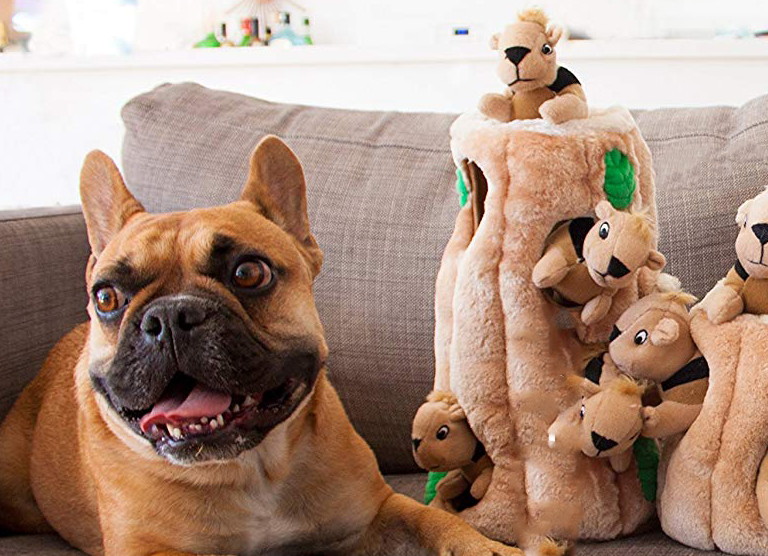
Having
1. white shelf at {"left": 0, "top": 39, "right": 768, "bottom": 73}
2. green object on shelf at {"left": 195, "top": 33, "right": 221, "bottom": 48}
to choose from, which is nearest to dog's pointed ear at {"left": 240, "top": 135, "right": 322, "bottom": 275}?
white shelf at {"left": 0, "top": 39, "right": 768, "bottom": 73}

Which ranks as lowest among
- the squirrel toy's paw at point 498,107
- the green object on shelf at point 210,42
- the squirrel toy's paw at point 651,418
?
the green object on shelf at point 210,42

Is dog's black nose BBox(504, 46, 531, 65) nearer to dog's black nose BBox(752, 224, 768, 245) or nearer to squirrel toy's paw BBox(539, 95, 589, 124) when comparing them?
squirrel toy's paw BBox(539, 95, 589, 124)

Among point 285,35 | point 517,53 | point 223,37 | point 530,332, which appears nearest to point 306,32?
point 285,35

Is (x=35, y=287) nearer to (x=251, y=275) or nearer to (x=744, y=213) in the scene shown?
(x=251, y=275)

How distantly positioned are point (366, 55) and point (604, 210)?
6.26 ft

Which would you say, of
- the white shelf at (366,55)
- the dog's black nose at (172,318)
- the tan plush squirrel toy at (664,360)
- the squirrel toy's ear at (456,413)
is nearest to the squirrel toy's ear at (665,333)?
the tan plush squirrel toy at (664,360)

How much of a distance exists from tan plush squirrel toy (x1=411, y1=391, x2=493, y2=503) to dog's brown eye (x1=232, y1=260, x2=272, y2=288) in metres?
0.25

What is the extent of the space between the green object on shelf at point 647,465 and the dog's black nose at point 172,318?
20.4 inches

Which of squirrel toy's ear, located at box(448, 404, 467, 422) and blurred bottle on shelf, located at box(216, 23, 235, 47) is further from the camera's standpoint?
blurred bottle on shelf, located at box(216, 23, 235, 47)

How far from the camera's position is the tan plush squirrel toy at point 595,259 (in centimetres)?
103

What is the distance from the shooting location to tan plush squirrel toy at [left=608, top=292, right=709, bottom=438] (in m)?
1.06

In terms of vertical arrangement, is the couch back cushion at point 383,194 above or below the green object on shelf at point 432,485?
above

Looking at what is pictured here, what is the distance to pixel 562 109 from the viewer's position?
43.5 inches

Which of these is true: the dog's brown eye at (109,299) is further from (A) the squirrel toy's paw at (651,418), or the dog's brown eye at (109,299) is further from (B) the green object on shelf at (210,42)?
(B) the green object on shelf at (210,42)
